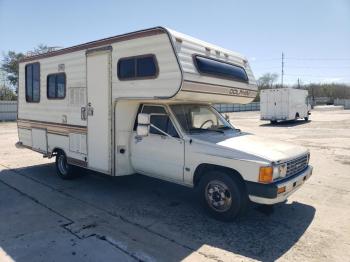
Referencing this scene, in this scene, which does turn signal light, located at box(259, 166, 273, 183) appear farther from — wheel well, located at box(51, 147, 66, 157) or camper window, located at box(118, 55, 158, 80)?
wheel well, located at box(51, 147, 66, 157)

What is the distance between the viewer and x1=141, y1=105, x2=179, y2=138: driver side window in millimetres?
6114

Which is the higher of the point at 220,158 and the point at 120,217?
the point at 220,158

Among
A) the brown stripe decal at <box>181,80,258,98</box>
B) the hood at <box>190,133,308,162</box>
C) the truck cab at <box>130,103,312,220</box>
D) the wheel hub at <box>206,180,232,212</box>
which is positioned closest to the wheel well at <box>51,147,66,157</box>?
the truck cab at <box>130,103,312,220</box>

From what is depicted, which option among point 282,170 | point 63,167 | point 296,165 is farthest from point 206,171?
point 63,167

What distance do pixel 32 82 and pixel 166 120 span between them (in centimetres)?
490

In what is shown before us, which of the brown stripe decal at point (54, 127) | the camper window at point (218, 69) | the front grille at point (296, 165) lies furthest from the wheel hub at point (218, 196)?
the brown stripe decal at point (54, 127)

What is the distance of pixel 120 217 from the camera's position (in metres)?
5.67

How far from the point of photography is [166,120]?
6.23 m

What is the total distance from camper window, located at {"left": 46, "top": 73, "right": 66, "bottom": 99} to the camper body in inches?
1.0

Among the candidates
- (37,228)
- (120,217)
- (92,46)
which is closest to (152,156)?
(120,217)

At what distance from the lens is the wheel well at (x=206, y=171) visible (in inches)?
211

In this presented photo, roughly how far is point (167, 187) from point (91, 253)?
130 inches

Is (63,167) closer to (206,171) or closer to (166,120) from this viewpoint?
(166,120)

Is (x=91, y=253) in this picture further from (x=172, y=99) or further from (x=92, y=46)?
(x=92, y=46)
